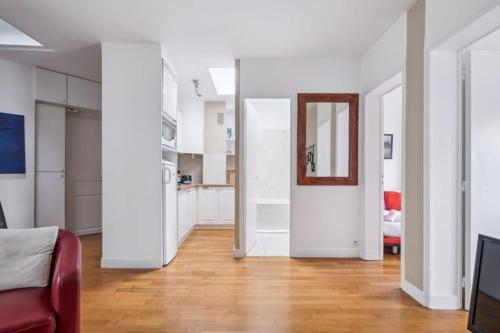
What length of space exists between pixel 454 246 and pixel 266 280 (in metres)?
1.69

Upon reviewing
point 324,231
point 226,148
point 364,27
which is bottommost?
point 324,231

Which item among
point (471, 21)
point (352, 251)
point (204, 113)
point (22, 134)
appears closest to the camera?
point (471, 21)

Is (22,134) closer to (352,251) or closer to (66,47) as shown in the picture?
(66,47)

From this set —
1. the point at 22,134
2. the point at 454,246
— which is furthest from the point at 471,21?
the point at 22,134

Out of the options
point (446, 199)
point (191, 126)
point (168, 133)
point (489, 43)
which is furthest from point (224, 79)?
point (446, 199)

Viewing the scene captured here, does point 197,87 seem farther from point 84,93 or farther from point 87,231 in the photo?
point 87,231

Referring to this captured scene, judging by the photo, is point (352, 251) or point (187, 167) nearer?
point (352, 251)

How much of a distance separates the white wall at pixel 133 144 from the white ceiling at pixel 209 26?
0.85 feet

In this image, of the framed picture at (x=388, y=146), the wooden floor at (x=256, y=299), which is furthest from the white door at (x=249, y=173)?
the framed picture at (x=388, y=146)

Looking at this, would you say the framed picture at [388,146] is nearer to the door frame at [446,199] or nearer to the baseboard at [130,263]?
the door frame at [446,199]

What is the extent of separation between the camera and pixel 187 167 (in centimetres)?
640

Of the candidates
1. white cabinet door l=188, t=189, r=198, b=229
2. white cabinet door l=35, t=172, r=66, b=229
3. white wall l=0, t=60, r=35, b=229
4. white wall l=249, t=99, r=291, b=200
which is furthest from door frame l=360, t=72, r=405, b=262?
white wall l=0, t=60, r=35, b=229

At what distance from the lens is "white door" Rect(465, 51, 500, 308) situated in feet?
7.53

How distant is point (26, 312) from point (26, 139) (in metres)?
3.74
